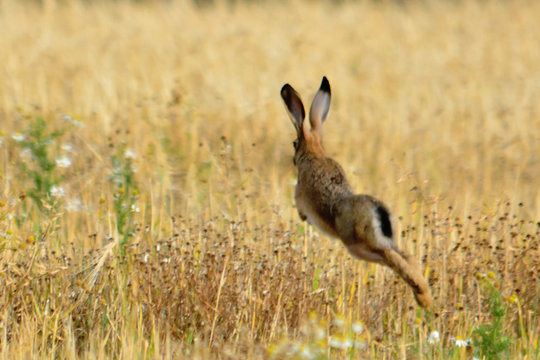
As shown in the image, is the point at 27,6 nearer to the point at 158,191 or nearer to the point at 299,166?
the point at 158,191

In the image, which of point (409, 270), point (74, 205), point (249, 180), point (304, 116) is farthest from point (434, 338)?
point (249, 180)

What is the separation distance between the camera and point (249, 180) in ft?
23.8

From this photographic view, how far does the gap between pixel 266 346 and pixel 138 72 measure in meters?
7.26

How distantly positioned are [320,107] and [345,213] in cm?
95

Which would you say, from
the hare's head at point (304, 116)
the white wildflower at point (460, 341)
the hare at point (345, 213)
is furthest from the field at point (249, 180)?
the hare's head at point (304, 116)

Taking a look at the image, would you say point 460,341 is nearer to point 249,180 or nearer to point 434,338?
point 434,338

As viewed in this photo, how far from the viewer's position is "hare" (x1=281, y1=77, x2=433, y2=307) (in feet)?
11.6

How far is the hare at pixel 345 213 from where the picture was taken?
354cm

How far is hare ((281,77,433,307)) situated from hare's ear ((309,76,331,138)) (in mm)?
145

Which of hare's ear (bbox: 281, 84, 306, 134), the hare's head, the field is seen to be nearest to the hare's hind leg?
the field

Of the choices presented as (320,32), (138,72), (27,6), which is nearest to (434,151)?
(138,72)

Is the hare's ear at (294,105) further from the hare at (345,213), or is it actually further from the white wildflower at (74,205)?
the white wildflower at (74,205)

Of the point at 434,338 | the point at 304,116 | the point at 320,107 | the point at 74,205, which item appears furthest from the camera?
the point at 74,205

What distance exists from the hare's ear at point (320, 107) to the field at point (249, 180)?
802 mm
